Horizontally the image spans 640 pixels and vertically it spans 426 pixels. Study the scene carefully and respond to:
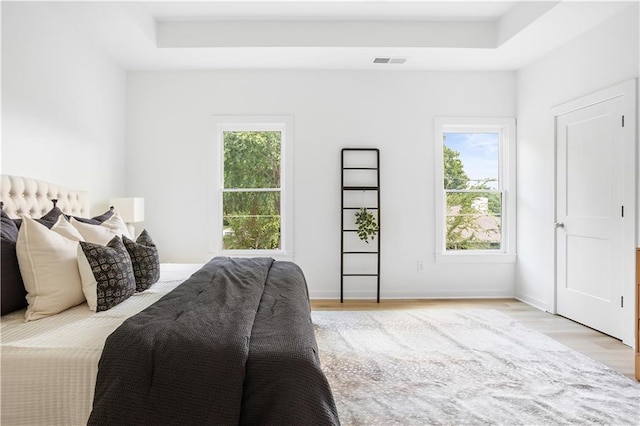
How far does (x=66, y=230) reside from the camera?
2.26 meters

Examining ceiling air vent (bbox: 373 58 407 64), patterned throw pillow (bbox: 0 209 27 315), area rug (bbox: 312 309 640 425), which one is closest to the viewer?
patterned throw pillow (bbox: 0 209 27 315)

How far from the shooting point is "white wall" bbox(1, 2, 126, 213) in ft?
9.20

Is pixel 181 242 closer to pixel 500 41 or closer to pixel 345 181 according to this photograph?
pixel 345 181

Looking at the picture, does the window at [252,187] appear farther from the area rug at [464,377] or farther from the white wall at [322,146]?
the area rug at [464,377]


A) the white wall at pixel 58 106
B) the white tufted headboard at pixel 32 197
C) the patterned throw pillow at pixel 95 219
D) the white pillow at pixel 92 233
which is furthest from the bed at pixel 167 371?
the white wall at pixel 58 106

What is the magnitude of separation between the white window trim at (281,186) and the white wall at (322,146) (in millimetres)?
73

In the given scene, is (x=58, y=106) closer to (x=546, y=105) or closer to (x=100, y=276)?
(x=100, y=276)

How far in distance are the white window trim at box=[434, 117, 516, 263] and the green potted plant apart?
81 cm

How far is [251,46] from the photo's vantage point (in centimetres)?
400

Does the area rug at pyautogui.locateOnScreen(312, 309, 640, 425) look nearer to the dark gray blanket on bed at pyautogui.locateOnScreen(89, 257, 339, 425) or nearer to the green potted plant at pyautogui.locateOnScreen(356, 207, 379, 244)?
the dark gray blanket on bed at pyautogui.locateOnScreen(89, 257, 339, 425)

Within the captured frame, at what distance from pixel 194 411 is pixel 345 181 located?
3.68 m

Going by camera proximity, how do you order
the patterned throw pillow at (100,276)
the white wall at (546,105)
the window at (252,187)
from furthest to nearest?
the window at (252,187)
the white wall at (546,105)
the patterned throw pillow at (100,276)

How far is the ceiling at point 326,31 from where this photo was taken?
11.9 ft

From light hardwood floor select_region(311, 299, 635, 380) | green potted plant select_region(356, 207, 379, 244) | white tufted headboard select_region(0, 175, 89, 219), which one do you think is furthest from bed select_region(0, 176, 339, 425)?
green potted plant select_region(356, 207, 379, 244)
